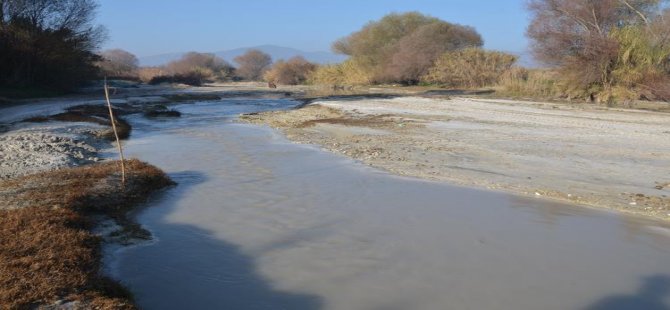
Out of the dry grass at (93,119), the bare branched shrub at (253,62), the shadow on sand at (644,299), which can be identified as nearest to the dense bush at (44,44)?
the dry grass at (93,119)

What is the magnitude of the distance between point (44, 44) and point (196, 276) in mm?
34893

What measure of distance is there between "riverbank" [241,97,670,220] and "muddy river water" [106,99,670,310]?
72cm

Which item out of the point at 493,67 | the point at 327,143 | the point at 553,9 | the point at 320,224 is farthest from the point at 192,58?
the point at 320,224

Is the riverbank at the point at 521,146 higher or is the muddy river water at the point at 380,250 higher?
the riverbank at the point at 521,146

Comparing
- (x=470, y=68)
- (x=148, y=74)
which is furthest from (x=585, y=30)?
(x=148, y=74)

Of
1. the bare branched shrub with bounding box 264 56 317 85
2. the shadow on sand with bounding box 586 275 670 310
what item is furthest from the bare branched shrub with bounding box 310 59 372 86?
the shadow on sand with bounding box 586 275 670 310

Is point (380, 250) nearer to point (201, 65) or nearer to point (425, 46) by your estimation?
point (425, 46)

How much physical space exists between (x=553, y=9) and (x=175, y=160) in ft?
70.8

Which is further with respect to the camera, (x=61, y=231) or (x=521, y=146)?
(x=521, y=146)

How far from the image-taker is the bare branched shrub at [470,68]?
38156 mm

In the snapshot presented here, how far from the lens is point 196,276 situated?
5.68 meters

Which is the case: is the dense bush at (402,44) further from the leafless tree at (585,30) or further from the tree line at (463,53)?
the leafless tree at (585,30)

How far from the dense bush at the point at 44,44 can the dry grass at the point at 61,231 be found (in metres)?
29.4

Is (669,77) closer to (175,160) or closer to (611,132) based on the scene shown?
(611,132)
